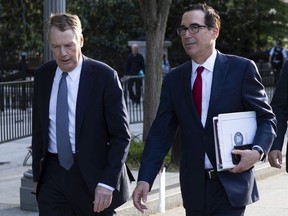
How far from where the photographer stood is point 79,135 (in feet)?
16.4

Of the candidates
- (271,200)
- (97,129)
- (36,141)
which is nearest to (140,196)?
(97,129)

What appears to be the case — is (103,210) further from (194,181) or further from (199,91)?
(199,91)

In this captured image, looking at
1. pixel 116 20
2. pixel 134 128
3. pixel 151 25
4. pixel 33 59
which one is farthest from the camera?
pixel 116 20

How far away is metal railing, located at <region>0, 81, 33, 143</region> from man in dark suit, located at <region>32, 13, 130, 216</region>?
9826 mm

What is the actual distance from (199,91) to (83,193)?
101cm

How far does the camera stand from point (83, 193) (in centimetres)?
506

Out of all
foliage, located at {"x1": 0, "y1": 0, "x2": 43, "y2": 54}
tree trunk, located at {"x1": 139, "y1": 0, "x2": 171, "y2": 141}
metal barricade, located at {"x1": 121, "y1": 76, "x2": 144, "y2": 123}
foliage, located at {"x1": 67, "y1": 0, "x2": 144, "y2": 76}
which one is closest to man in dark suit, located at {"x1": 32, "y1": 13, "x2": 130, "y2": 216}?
tree trunk, located at {"x1": 139, "y1": 0, "x2": 171, "y2": 141}

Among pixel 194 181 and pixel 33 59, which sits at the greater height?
pixel 194 181

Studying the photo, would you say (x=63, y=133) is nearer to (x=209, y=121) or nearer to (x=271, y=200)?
(x=209, y=121)

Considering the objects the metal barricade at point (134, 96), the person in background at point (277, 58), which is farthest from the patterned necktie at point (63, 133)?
the person in background at point (277, 58)

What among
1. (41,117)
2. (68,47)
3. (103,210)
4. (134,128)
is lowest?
(134,128)

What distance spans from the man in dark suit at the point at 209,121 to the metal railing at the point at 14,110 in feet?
33.9

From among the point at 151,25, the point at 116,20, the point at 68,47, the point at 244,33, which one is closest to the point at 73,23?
the point at 68,47

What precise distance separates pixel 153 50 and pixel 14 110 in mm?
4410
